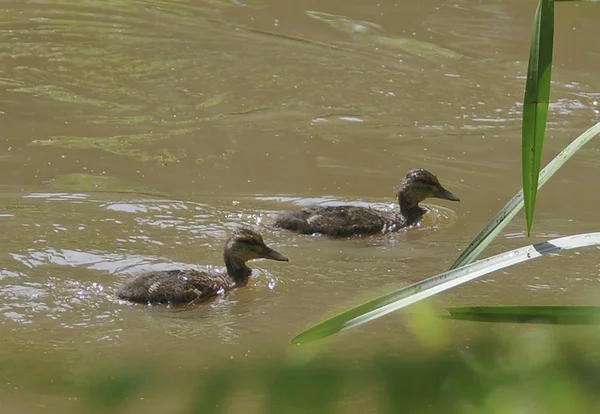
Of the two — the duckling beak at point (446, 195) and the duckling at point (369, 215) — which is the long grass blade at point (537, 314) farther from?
the duckling beak at point (446, 195)

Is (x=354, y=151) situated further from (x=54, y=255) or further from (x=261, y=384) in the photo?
(x=261, y=384)

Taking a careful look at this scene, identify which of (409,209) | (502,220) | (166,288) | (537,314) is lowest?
(409,209)

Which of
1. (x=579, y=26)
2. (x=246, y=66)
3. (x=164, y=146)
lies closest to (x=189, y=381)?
(x=164, y=146)

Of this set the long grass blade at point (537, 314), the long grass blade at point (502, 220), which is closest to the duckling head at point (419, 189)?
the long grass blade at point (502, 220)

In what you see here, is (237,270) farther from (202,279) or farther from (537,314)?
(537,314)

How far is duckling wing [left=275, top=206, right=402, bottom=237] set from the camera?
6.49m

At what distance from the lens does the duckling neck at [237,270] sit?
5.72 metres

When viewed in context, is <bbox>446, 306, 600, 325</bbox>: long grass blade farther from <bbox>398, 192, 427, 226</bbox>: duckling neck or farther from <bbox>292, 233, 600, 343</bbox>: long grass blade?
<bbox>398, 192, 427, 226</bbox>: duckling neck

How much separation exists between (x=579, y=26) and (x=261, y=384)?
10962 mm

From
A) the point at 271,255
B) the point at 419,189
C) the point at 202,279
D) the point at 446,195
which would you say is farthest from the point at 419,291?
the point at 446,195

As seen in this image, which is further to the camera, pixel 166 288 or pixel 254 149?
pixel 254 149

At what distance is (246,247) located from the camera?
5832mm

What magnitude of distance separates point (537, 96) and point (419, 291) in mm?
233

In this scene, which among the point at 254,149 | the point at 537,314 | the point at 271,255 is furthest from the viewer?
the point at 254,149
